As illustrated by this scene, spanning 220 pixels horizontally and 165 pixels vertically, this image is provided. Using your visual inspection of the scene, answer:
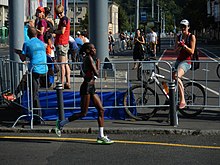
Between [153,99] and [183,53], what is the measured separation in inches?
48.1

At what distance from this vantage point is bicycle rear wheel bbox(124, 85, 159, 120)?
1027 cm

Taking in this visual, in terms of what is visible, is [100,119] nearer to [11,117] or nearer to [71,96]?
[71,96]

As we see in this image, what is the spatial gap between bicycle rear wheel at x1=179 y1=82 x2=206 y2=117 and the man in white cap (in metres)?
0.30

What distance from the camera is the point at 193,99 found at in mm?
10656

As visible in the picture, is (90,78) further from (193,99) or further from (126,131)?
(193,99)

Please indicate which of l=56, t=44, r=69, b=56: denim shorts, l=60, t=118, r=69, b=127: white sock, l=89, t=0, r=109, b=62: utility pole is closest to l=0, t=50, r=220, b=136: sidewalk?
l=60, t=118, r=69, b=127: white sock

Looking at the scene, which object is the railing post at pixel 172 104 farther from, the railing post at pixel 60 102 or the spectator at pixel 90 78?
the railing post at pixel 60 102

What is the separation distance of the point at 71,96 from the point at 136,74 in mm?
2315

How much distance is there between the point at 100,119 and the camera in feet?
27.6

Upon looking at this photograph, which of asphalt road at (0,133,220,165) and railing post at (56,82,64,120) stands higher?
railing post at (56,82,64,120)

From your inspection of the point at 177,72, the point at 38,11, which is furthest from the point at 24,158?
the point at 38,11

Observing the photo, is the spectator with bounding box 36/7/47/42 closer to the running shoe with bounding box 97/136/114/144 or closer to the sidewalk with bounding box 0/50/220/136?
the sidewalk with bounding box 0/50/220/136

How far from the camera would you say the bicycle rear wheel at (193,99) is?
1066 centimetres

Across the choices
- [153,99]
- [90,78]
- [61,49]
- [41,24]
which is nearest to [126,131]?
[153,99]
